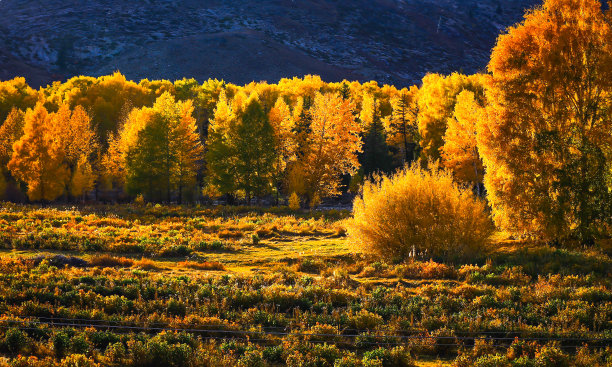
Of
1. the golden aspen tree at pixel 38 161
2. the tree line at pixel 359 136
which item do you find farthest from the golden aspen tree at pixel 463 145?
the golden aspen tree at pixel 38 161

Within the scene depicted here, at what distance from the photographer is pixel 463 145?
142ft

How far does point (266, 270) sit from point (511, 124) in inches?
551

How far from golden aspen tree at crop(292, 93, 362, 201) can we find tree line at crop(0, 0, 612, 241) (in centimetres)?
13

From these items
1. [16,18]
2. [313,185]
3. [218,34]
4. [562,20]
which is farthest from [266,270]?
[16,18]

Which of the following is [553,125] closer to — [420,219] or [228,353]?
[420,219]

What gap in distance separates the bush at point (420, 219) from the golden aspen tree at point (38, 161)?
3904 centimetres

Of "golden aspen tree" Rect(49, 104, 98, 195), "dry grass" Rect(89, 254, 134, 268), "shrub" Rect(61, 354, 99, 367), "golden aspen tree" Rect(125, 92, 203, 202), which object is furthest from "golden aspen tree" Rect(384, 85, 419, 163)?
"shrub" Rect(61, 354, 99, 367)

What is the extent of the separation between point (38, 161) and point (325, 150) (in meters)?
28.8

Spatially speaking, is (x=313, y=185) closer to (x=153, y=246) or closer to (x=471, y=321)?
(x=153, y=246)

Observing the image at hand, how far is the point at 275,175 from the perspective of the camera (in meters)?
48.4

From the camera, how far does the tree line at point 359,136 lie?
22.9m

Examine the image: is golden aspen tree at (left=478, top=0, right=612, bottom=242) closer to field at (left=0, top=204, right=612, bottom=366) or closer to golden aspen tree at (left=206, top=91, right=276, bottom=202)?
field at (left=0, top=204, right=612, bottom=366)

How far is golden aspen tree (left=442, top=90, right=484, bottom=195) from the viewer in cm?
4269

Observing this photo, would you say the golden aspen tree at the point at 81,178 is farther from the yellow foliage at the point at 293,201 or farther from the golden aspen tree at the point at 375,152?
the golden aspen tree at the point at 375,152
